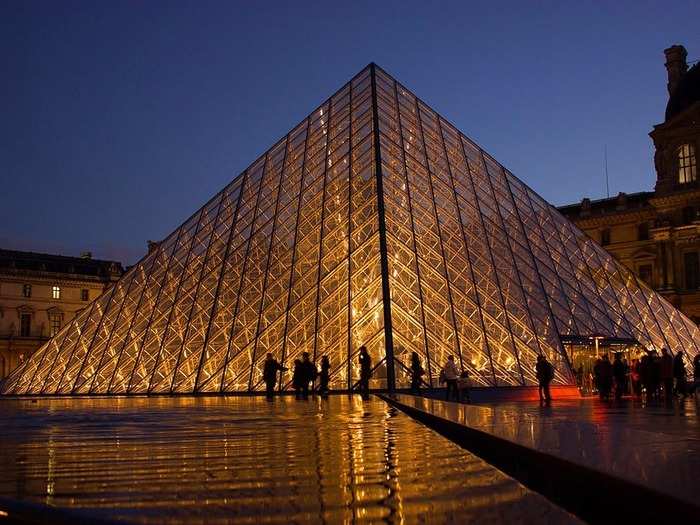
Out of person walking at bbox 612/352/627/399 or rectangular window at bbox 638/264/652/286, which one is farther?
rectangular window at bbox 638/264/652/286

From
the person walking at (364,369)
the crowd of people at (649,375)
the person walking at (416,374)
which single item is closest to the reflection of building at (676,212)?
the crowd of people at (649,375)

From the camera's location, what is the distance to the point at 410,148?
2744 cm

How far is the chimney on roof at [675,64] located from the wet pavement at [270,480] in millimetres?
58340

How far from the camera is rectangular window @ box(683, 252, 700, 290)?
52750mm

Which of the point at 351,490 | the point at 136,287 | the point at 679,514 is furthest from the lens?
the point at 136,287

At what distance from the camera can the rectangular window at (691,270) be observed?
2077 inches

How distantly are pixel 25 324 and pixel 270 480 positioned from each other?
2727 inches

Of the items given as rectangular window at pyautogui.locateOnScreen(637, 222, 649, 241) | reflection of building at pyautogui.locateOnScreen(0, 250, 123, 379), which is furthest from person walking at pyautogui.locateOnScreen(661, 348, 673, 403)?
reflection of building at pyautogui.locateOnScreen(0, 250, 123, 379)

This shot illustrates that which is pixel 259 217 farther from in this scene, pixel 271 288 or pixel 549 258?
pixel 549 258

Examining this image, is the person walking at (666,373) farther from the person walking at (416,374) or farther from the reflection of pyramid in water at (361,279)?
the person walking at (416,374)

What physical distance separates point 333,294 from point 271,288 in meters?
2.53

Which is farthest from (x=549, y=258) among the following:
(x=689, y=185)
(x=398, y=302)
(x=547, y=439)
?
(x=689, y=185)

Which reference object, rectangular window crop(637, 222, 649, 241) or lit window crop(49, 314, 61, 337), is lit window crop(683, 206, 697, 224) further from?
lit window crop(49, 314, 61, 337)

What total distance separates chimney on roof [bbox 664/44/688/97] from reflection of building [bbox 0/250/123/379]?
147 feet
